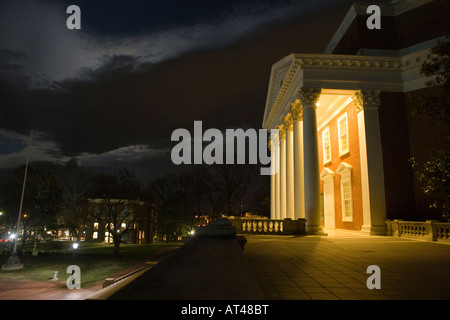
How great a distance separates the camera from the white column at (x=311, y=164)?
59.9ft

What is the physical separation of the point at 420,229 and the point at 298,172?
8131 mm

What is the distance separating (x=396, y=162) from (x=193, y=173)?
3850 cm

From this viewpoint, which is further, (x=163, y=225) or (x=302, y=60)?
(x=163, y=225)

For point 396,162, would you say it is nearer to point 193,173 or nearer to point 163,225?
point 193,173

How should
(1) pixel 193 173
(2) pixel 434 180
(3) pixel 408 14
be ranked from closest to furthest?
(2) pixel 434 180
(3) pixel 408 14
(1) pixel 193 173

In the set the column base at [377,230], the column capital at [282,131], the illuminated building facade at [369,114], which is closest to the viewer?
the column base at [377,230]

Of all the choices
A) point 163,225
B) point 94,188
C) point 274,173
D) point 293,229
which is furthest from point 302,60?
point 163,225

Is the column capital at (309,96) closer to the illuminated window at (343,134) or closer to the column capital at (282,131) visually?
the illuminated window at (343,134)

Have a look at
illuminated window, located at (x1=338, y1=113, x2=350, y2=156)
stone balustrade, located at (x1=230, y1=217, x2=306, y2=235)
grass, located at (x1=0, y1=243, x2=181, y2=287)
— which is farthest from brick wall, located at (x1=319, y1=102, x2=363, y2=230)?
grass, located at (x1=0, y1=243, x2=181, y2=287)

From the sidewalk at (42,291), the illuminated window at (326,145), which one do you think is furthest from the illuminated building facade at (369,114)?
the sidewalk at (42,291)

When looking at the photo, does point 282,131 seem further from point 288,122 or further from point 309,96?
point 309,96

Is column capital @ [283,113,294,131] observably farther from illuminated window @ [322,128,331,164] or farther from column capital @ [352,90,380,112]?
column capital @ [352,90,380,112]

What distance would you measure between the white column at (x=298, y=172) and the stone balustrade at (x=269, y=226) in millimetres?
1758
